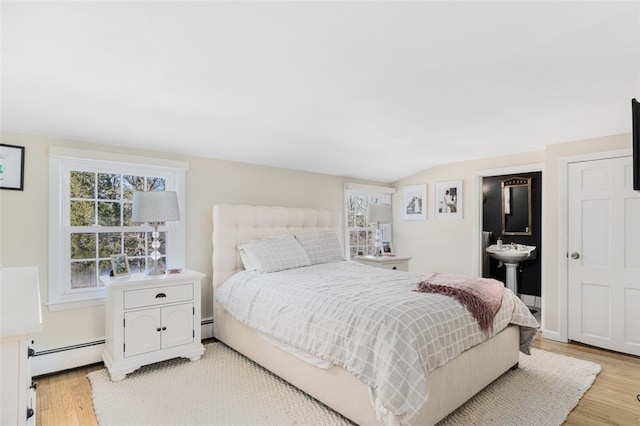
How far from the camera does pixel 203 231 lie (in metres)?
3.68

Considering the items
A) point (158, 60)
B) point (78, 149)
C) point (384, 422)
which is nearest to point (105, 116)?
point (78, 149)

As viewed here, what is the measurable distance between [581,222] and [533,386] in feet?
6.11

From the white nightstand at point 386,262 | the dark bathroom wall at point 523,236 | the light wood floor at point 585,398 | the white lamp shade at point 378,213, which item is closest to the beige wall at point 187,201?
the light wood floor at point 585,398

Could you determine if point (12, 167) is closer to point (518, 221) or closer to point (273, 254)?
point (273, 254)

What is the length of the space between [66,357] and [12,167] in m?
1.59

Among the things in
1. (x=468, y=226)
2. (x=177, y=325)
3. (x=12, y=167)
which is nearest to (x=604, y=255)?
(x=468, y=226)

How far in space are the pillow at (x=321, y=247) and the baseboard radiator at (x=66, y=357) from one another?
6.93 feet

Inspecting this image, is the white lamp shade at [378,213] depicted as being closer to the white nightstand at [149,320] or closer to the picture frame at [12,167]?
the white nightstand at [149,320]

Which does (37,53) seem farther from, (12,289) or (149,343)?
(149,343)

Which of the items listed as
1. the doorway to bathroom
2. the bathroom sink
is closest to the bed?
the bathroom sink

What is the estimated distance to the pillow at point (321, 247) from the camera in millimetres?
3875

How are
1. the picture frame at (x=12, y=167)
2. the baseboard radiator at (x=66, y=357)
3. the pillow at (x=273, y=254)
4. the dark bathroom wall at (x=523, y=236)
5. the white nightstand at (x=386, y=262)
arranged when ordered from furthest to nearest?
1. the dark bathroom wall at (x=523, y=236)
2. the white nightstand at (x=386, y=262)
3. the pillow at (x=273, y=254)
4. the baseboard radiator at (x=66, y=357)
5. the picture frame at (x=12, y=167)

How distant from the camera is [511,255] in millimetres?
4715

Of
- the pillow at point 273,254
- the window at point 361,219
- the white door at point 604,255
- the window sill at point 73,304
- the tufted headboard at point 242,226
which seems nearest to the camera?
the window sill at point 73,304
